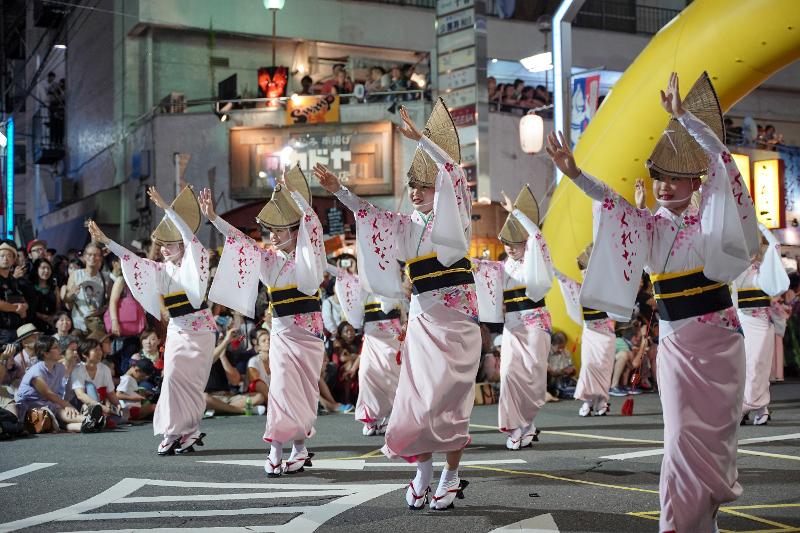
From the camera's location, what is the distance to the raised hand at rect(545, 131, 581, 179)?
4.61m

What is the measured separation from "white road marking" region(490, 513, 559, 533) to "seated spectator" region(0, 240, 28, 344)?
23.6 feet

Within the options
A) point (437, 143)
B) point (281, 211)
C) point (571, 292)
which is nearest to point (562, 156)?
point (437, 143)

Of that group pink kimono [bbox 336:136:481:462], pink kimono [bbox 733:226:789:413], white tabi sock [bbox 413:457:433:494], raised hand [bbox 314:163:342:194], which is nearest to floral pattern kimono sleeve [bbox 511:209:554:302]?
pink kimono [bbox 733:226:789:413]

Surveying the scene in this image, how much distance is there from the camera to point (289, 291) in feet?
23.2

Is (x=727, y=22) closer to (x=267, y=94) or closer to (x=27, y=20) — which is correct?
(x=267, y=94)

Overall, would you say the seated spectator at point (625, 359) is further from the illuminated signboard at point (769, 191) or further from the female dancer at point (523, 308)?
the illuminated signboard at point (769, 191)

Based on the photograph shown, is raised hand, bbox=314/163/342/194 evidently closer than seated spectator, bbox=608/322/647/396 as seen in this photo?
Yes

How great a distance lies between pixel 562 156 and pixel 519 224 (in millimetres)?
3812

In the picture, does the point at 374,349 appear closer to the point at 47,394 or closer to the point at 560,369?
the point at 47,394

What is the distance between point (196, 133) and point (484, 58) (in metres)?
6.12

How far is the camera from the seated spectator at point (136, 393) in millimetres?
10430

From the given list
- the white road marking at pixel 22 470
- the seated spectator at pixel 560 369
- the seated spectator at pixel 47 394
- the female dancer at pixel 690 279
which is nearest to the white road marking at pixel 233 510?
the white road marking at pixel 22 470

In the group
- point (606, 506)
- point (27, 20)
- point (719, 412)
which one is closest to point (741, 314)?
point (606, 506)

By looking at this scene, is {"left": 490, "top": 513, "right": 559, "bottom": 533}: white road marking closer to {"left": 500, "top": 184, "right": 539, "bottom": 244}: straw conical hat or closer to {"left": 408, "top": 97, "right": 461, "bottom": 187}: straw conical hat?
{"left": 408, "top": 97, "right": 461, "bottom": 187}: straw conical hat
